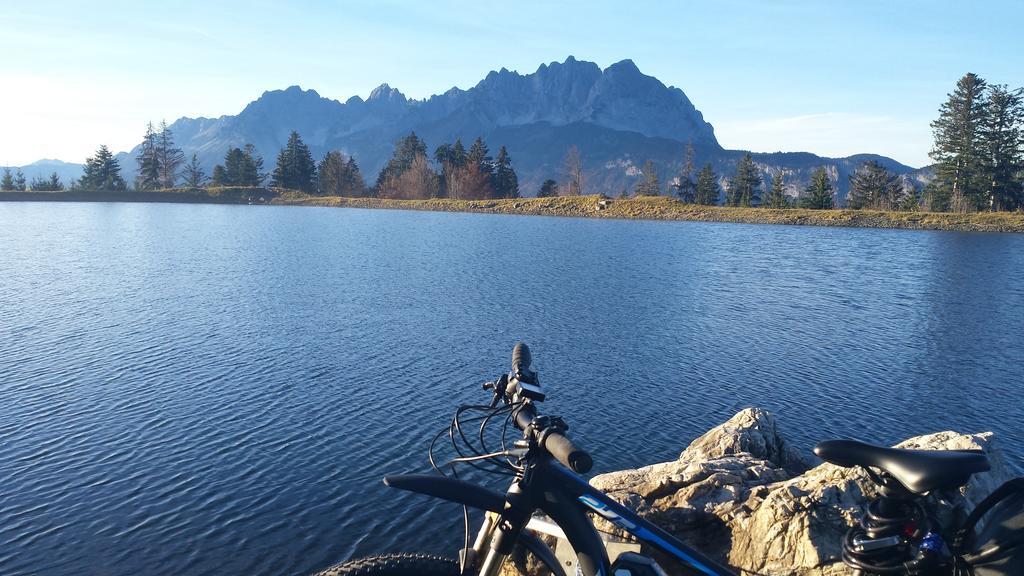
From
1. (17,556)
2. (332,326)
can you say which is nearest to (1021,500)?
(17,556)

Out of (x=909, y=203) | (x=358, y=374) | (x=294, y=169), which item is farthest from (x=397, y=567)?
(x=294, y=169)

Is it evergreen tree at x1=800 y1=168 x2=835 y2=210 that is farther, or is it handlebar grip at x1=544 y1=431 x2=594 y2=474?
evergreen tree at x1=800 y1=168 x2=835 y2=210

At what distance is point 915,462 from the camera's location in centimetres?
427

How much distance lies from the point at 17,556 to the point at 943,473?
11.6 metres

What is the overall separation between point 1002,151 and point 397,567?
109205 millimetres

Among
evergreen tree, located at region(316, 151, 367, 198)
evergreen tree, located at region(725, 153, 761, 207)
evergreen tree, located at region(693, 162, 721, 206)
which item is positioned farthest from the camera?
evergreen tree, located at region(316, 151, 367, 198)

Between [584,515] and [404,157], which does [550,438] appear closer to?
[584,515]

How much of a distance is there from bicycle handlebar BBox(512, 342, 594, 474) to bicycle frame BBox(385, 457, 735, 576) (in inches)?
8.3

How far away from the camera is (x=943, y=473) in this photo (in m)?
4.14

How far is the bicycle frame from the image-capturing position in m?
3.97

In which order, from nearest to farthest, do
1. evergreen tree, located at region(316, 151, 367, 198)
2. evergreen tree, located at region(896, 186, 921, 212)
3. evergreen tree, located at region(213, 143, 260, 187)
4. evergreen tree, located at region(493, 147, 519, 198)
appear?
evergreen tree, located at region(896, 186, 921, 212) → evergreen tree, located at region(493, 147, 519, 198) → evergreen tree, located at region(213, 143, 260, 187) → evergreen tree, located at region(316, 151, 367, 198)

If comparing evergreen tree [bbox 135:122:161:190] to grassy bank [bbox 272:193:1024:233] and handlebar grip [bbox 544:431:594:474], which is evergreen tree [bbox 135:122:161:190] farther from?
handlebar grip [bbox 544:431:594:474]

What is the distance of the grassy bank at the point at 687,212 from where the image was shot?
8462 centimetres

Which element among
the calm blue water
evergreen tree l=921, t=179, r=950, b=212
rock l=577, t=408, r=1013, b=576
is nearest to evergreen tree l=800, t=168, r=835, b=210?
evergreen tree l=921, t=179, r=950, b=212
